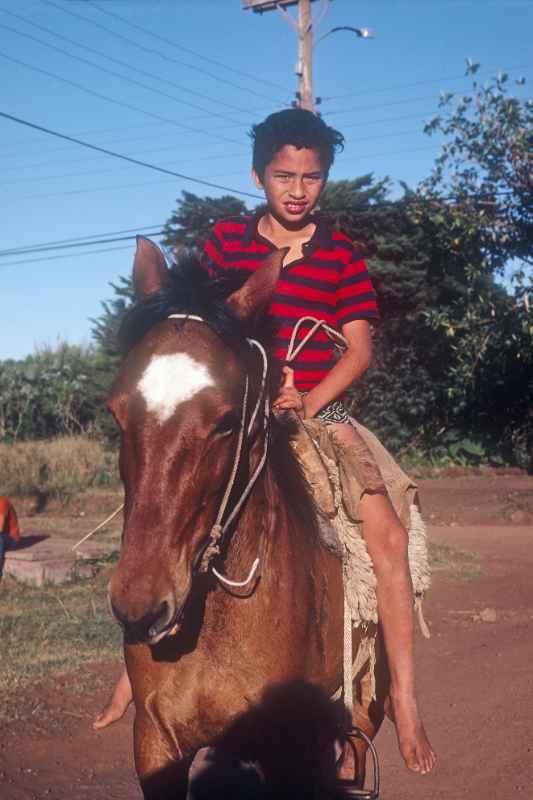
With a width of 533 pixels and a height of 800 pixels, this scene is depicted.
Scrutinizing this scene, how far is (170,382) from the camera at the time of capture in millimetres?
2756

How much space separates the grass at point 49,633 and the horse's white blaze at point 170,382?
3.97 metres

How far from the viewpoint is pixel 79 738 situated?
18.7 ft

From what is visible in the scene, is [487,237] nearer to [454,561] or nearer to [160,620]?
[454,561]

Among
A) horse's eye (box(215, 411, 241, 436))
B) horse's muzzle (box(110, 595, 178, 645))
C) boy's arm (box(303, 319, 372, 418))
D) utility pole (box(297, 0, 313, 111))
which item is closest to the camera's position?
horse's muzzle (box(110, 595, 178, 645))

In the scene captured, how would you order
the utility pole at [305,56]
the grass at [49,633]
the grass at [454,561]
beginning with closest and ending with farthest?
the grass at [49,633]
the grass at [454,561]
the utility pole at [305,56]

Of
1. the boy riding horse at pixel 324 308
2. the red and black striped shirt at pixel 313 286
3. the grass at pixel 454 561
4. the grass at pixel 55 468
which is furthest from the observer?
the grass at pixel 55 468

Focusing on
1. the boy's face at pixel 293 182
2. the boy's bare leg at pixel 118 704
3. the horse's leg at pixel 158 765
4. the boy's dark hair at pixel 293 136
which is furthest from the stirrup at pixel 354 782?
the boy's dark hair at pixel 293 136

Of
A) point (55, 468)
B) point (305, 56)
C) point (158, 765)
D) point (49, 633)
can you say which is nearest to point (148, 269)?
point (158, 765)

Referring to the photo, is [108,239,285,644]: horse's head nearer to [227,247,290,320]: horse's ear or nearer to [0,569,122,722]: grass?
[227,247,290,320]: horse's ear

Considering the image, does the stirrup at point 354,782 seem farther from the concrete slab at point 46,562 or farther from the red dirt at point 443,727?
the concrete slab at point 46,562

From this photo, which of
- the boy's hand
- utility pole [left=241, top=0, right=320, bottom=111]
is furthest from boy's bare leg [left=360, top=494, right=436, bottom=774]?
utility pole [left=241, top=0, right=320, bottom=111]

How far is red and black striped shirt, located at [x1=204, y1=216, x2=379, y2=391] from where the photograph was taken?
422cm

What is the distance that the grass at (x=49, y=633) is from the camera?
6.67m

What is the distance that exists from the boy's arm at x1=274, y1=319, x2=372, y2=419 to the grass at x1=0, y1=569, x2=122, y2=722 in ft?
11.1
